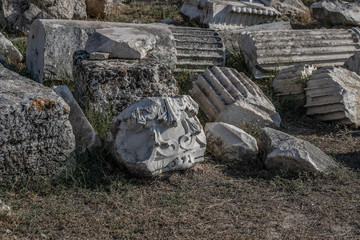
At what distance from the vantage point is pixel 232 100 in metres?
5.55

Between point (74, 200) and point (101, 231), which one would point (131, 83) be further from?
point (101, 231)

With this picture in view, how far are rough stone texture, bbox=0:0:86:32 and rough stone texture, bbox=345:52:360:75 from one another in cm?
422

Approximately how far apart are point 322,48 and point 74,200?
15.2 feet

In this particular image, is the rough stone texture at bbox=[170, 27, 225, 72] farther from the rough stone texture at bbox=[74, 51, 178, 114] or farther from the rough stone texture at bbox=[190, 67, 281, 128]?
the rough stone texture at bbox=[74, 51, 178, 114]

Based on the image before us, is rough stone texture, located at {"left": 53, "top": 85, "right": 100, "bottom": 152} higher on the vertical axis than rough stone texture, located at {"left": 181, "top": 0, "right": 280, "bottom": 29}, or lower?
lower

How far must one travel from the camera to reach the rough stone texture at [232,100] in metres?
5.48

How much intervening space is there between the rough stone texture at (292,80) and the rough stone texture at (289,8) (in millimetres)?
3449

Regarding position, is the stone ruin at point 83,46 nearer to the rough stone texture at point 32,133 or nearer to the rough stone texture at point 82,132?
the rough stone texture at point 82,132

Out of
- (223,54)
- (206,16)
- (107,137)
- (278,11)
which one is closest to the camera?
(107,137)

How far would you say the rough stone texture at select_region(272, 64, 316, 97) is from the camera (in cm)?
633

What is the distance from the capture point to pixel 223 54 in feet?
22.7

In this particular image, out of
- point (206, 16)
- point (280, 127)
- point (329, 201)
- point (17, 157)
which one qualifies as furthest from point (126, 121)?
point (206, 16)

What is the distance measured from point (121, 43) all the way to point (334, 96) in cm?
244

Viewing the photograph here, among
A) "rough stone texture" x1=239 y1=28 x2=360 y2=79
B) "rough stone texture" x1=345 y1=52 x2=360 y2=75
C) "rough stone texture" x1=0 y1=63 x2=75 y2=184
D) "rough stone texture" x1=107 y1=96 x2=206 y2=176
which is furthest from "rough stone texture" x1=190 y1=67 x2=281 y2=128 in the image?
"rough stone texture" x1=0 y1=63 x2=75 y2=184
